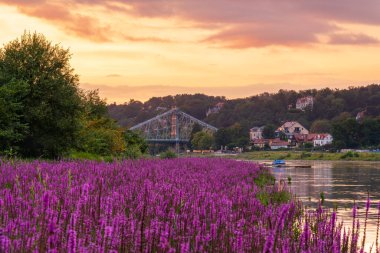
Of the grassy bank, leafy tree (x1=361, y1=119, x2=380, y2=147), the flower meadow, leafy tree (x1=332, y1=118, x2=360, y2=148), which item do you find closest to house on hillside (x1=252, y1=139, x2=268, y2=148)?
the grassy bank

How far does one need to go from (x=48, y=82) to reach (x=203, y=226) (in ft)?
106

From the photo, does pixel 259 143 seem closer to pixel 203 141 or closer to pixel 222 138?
pixel 222 138

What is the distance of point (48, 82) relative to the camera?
36719mm

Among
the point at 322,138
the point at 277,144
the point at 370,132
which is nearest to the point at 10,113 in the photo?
the point at 370,132

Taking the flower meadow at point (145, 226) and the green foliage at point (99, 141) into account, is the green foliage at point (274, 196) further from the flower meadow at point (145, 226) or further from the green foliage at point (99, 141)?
the green foliage at point (99, 141)

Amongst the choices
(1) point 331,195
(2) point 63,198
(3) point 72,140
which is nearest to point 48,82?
(3) point 72,140

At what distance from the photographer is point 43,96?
3688 centimetres

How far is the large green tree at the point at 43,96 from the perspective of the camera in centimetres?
3634

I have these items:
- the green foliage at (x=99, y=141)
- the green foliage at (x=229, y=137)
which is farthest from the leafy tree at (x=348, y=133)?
the green foliage at (x=99, y=141)

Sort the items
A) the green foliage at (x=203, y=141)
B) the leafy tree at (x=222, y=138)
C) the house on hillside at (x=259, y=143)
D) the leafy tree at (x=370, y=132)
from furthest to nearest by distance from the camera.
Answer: the leafy tree at (x=222, y=138), the house on hillside at (x=259, y=143), the green foliage at (x=203, y=141), the leafy tree at (x=370, y=132)

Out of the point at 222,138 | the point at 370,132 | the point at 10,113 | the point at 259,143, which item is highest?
the point at 370,132

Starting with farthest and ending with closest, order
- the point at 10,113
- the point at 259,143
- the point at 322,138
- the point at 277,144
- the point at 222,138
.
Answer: the point at 322,138 < the point at 277,144 < the point at 259,143 < the point at 222,138 < the point at 10,113

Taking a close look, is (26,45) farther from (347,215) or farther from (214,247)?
(214,247)

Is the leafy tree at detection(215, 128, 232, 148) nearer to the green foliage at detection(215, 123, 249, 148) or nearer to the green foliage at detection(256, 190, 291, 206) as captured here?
the green foliage at detection(215, 123, 249, 148)
